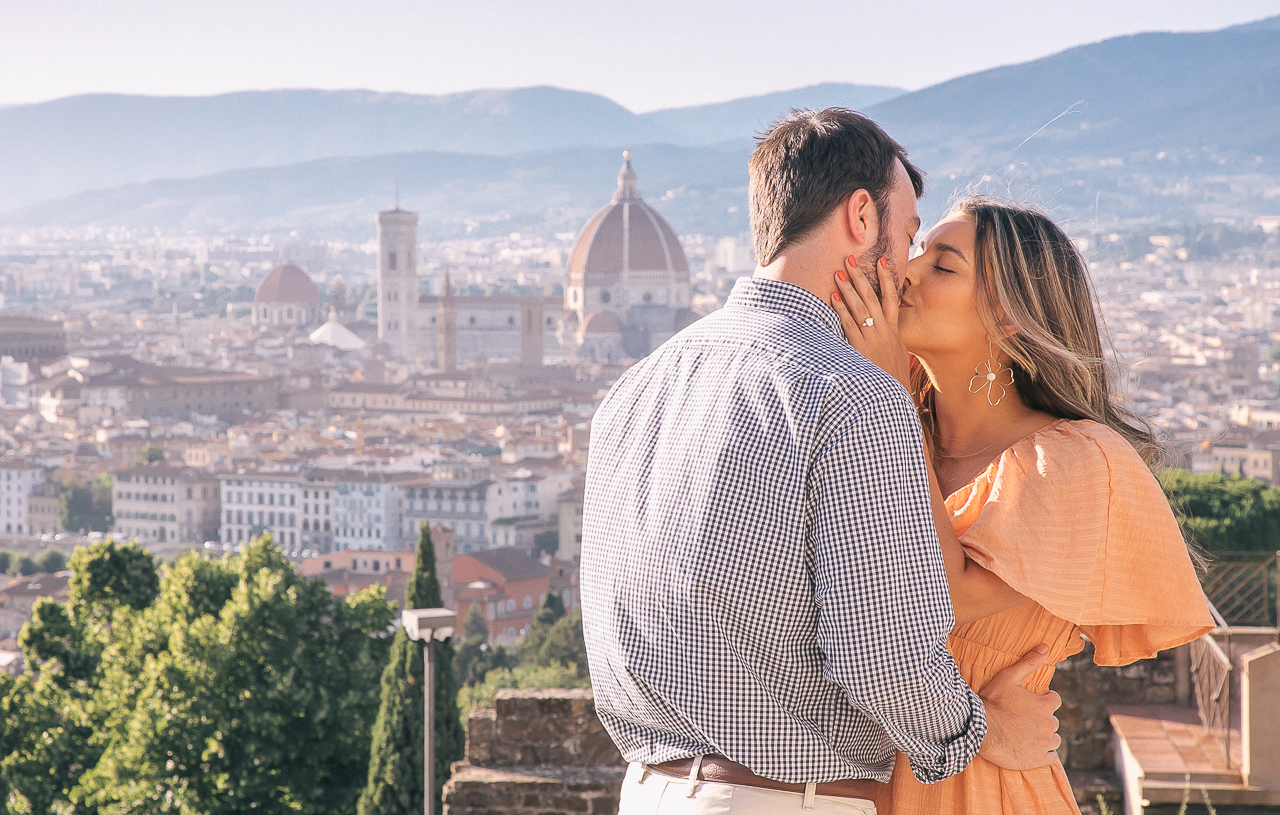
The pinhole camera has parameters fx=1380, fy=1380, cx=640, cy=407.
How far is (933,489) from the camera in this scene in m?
0.83

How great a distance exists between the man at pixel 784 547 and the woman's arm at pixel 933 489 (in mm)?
14

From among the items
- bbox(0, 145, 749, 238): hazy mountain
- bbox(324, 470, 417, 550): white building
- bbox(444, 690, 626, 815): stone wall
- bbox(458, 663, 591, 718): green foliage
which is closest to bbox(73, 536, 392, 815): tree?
bbox(444, 690, 626, 815): stone wall

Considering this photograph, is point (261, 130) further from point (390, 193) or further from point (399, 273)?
point (399, 273)

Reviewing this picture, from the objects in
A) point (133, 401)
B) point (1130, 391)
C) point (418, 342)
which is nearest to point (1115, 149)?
point (418, 342)

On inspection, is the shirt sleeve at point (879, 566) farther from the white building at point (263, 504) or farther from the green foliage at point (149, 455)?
the green foliage at point (149, 455)

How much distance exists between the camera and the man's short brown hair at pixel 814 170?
769mm

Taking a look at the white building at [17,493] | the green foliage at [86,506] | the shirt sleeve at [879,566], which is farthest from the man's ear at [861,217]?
the white building at [17,493]

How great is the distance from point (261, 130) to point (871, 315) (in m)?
138

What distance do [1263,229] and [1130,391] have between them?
63.2 m

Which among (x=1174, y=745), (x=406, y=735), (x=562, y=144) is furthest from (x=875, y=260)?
(x=562, y=144)

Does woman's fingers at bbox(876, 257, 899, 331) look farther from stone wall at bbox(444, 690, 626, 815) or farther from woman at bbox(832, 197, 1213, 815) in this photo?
stone wall at bbox(444, 690, 626, 815)

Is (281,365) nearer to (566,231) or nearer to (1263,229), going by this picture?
(1263,229)

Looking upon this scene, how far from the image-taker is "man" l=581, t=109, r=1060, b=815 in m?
0.71

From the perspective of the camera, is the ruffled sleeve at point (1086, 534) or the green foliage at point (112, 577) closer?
the ruffled sleeve at point (1086, 534)
